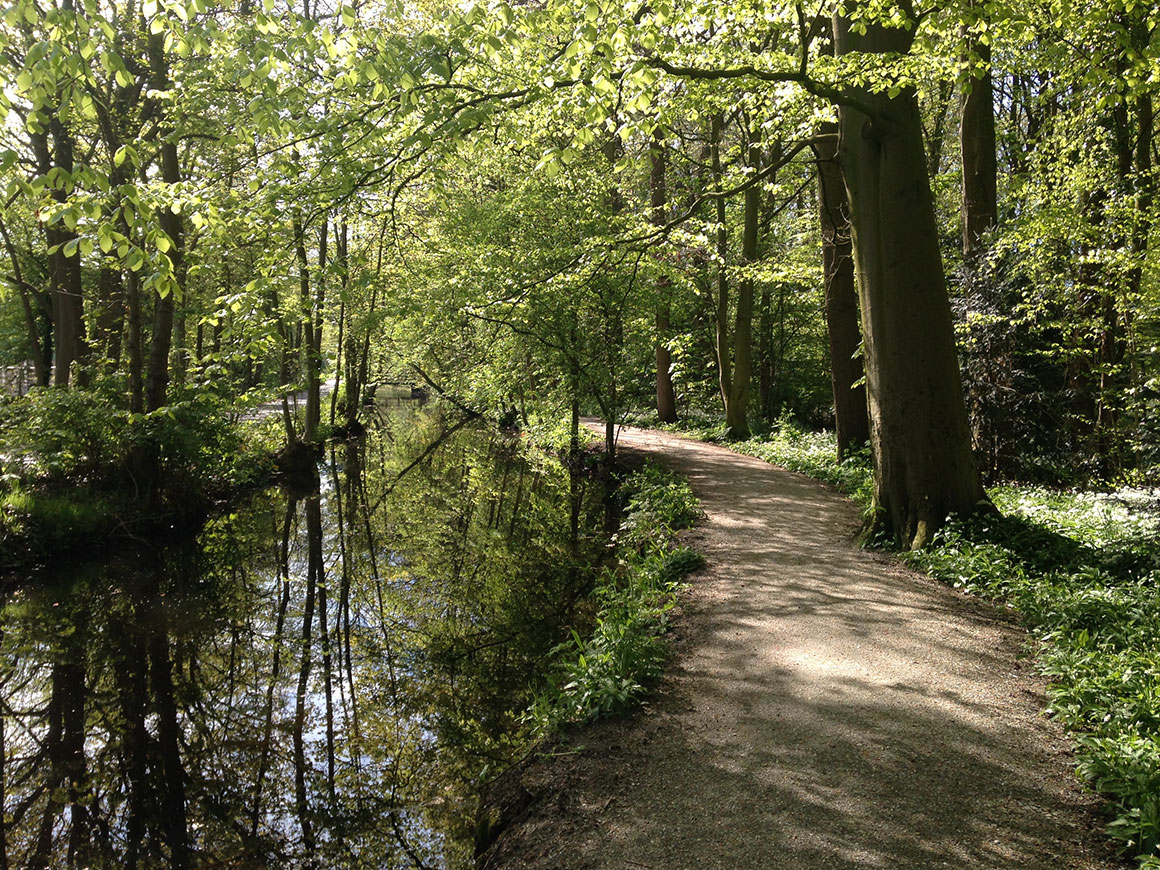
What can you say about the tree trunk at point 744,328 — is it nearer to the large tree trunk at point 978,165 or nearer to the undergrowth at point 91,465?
the large tree trunk at point 978,165

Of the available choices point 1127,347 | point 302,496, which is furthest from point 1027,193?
point 302,496

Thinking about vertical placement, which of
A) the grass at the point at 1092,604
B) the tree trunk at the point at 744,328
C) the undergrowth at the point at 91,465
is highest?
the tree trunk at the point at 744,328

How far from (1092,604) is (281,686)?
270 inches

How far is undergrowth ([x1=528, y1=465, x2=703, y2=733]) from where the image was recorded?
4938 millimetres

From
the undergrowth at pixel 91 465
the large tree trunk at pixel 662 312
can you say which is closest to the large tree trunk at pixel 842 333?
the large tree trunk at pixel 662 312

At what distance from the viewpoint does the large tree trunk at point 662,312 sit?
15594mm

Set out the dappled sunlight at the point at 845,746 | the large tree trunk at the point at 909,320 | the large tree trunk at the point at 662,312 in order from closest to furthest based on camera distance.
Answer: the dappled sunlight at the point at 845,746 → the large tree trunk at the point at 909,320 → the large tree trunk at the point at 662,312

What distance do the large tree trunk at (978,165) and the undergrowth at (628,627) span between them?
648 cm

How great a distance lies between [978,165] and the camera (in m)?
11.6

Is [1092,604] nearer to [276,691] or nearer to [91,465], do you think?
[276,691]

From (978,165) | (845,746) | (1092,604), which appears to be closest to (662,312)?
(978,165)

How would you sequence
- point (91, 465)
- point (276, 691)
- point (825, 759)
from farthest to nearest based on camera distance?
point (91, 465)
point (276, 691)
point (825, 759)

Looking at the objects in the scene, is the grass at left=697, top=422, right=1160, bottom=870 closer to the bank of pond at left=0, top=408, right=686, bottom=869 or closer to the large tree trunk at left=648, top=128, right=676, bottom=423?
the bank of pond at left=0, top=408, right=686, bottom=869

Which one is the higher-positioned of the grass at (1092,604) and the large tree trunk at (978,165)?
the large tree trunk at (978,165)
